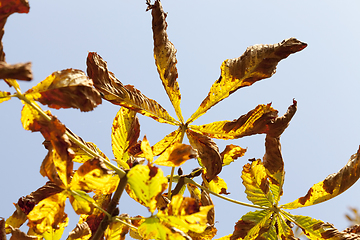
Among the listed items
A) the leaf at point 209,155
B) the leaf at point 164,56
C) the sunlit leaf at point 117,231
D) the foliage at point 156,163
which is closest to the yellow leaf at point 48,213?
the foliage at point 156,163

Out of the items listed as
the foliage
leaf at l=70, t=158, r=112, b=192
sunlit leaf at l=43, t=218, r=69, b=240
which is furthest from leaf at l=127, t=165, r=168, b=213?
Result: sunlit leaf at l=43, t=218, r=69, b=240

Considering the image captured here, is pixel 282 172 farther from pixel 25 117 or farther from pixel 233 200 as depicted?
pixel 25 117

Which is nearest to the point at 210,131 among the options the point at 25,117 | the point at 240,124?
the point at 240,124

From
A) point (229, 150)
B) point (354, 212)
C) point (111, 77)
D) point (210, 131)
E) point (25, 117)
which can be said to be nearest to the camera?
point (25, 117)

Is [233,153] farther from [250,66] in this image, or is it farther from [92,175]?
[92,175]

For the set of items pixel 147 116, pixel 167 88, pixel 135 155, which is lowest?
pixel 135 155

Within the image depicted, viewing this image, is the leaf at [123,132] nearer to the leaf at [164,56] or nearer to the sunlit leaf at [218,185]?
the leaf at [164,56]

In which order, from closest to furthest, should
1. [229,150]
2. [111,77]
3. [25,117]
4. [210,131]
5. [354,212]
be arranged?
1. [25,117]
2. [111,77]
3. [210,131]
4. [229,150]
5. [354,212]
